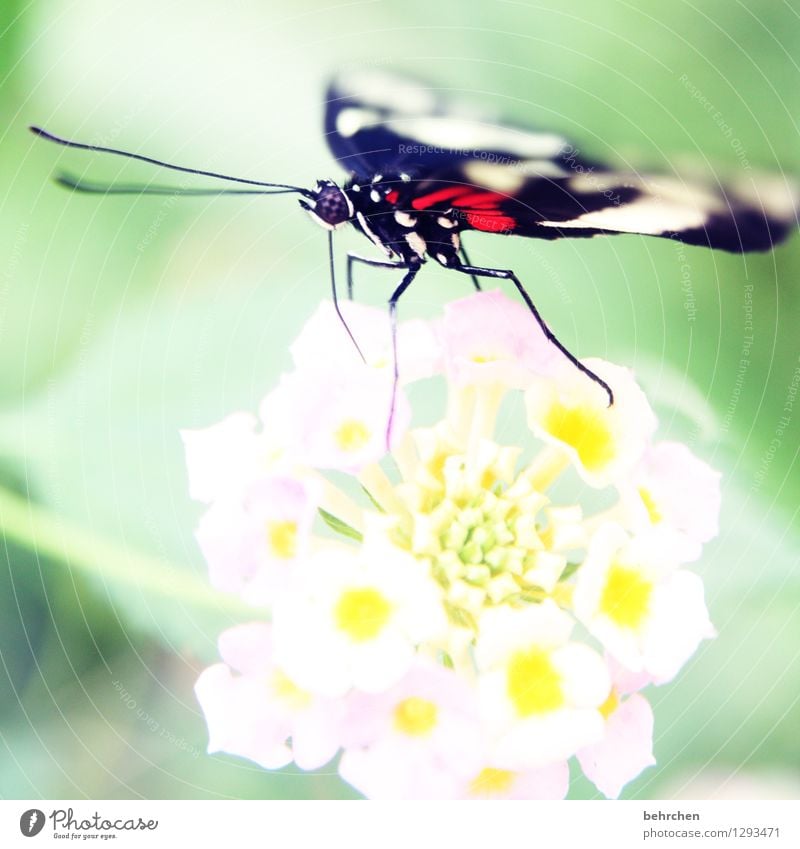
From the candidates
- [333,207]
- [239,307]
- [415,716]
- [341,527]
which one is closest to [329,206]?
[333,207]

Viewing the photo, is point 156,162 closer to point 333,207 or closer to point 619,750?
point 333,207

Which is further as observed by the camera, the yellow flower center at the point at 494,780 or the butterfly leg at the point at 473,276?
the butterfly leg at the point at 473,276

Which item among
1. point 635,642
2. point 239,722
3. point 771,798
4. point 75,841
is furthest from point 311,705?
point 771,798

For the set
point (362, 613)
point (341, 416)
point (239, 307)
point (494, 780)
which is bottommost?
point (494, 780)

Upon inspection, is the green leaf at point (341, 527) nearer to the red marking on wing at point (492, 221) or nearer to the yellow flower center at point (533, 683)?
the yellow flower center at point (533, 683)

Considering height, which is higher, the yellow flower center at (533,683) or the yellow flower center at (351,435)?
the yellow flower center at (351,435)

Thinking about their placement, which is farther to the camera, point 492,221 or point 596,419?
point 492,221

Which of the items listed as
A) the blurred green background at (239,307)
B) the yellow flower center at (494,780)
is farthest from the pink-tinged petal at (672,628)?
the blurred green background at (239,307)
